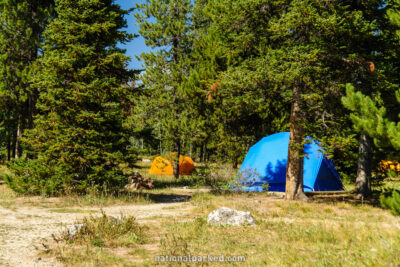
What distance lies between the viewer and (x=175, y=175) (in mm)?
22312

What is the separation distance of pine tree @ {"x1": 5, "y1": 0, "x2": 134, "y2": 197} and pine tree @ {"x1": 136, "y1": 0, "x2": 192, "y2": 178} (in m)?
8.10

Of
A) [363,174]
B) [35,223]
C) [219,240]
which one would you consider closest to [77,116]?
[35,223]

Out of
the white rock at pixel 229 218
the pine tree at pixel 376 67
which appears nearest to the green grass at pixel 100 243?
the white rock at pixel 229 218

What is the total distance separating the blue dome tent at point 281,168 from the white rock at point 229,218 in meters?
7.00

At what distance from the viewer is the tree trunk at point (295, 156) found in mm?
11312

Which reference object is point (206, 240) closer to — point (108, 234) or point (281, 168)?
point (108, 234)

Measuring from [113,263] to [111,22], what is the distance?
406 inches

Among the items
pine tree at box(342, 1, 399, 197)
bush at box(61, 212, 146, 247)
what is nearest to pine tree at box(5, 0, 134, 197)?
bush at box(61, 212, 146, 247)

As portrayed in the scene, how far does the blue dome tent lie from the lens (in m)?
15.4

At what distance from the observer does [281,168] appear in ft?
52.2

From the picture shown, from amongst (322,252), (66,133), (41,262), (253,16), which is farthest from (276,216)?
(66,133)

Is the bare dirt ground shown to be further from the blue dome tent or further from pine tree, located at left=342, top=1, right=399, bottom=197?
pine tree, located at left=342, top=1, right=399, bottom=197

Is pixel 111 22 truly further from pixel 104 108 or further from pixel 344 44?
pixel 344 44

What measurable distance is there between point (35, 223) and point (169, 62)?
52.6 feet
